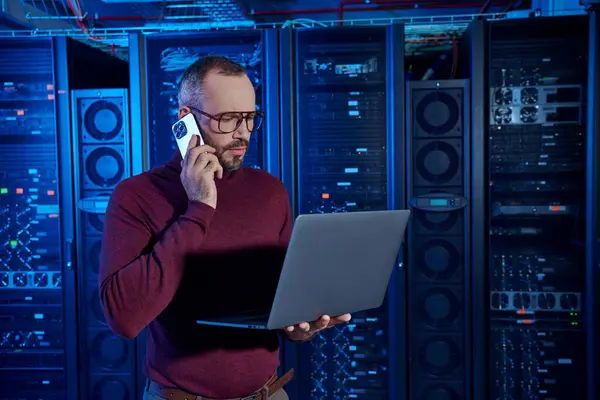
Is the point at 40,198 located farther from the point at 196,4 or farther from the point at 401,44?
the point at 401,44

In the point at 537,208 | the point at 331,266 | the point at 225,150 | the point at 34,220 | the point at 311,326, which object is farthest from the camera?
the point at 34,220

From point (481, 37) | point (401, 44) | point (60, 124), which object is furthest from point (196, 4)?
point (481, 37)

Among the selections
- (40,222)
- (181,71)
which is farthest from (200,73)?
(40,222)

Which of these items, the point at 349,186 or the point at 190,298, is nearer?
the point at 190,298

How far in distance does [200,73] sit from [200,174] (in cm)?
28

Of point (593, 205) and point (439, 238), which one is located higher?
point (593, 205)

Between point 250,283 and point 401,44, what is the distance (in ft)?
5.48

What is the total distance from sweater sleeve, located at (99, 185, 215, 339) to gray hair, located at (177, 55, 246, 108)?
0.29 m

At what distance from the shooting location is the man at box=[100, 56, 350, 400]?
110 centimetres

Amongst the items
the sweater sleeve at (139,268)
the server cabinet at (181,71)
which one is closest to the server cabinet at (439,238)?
the server cabinet at (181,71)

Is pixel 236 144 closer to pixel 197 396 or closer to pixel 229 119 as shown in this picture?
pixel 229 119

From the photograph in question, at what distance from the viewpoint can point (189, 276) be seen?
118 centimetres

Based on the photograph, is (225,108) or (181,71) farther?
(181,71)

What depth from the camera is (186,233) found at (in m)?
1.05
